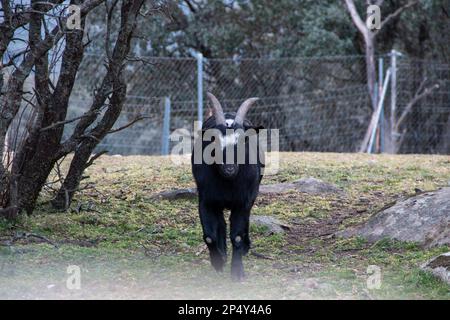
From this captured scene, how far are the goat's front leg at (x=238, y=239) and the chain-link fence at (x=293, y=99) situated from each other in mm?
8691

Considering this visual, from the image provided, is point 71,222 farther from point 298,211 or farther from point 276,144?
point 276,144

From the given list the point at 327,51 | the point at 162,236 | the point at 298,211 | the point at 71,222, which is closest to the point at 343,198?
the point at 298,211

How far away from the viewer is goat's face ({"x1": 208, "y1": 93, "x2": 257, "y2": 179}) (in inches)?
265

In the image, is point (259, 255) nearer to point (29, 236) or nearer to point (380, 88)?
point (29, 236)

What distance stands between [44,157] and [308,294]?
3.33m

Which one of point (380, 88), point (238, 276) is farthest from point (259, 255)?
point (380, 88)

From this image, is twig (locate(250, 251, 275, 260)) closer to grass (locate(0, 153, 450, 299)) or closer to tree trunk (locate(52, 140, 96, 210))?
grass (locate(0, 153, 450, 299))

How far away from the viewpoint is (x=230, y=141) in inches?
269

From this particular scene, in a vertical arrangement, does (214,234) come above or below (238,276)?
above

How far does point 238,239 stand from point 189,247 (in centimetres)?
104

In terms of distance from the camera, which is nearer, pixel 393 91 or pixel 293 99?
pixel 393 91
